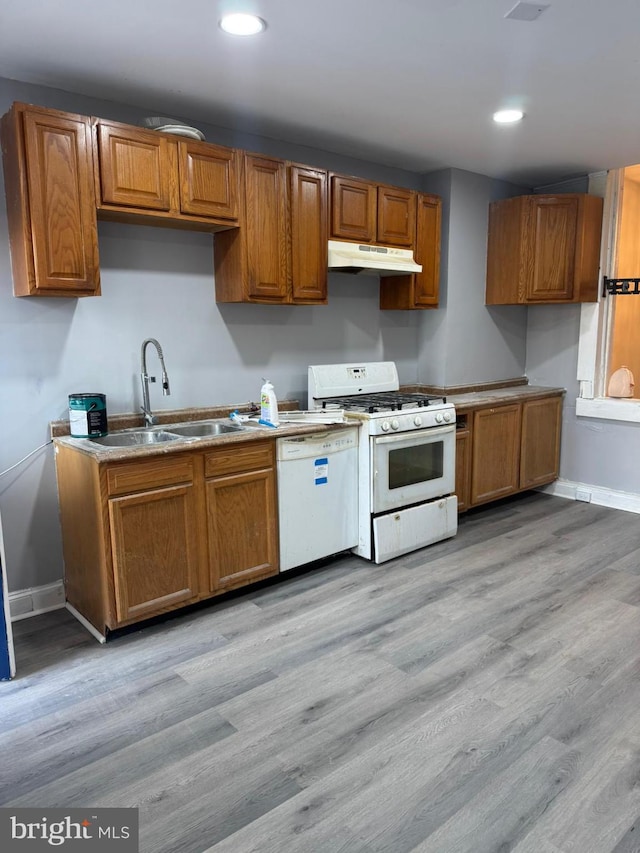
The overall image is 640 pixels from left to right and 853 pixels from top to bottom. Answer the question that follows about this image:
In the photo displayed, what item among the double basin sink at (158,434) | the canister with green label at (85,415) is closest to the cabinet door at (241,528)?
the double basin sink at (158,434)

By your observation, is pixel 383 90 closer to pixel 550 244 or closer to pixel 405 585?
pixel 550 244

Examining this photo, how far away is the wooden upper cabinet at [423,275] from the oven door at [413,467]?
39.7 inches

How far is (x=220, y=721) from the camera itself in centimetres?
209

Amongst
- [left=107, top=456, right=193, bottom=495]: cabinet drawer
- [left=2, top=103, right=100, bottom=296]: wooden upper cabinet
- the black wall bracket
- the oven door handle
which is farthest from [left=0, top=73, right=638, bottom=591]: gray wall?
the oven door handle

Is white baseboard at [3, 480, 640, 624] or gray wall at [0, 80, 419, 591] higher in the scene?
gray wall at [0, 80, 419, 591]

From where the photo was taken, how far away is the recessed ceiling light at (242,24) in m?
2.15

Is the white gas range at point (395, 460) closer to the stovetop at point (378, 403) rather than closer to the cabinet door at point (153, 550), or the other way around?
the stovetop at point (378, 403)

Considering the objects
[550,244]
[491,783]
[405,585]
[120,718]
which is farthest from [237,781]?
[550,244]

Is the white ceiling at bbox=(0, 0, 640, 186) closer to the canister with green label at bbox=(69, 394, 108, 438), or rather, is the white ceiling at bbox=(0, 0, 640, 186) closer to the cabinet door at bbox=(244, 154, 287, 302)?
the cabinet door at bbox=(244, 154, 287, 302)

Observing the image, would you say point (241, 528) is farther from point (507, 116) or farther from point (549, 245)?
point (549, 245)

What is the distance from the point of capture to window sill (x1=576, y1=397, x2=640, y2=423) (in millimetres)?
4391

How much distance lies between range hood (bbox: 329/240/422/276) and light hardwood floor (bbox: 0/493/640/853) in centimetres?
188

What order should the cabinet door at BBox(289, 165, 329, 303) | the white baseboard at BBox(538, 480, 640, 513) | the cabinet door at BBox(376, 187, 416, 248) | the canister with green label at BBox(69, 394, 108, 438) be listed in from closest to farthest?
the canister with green label at BBox(69, 394, 108, 438) → the cabinet door at BBox(289, 165, 329, 303) → the cabinet door at BBox(376, 187, 416, 248) → the white baseboard at BBox(538, 480, 640, 513)

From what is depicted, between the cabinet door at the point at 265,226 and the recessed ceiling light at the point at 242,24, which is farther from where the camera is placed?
the cabinet door at the point at 265,226
